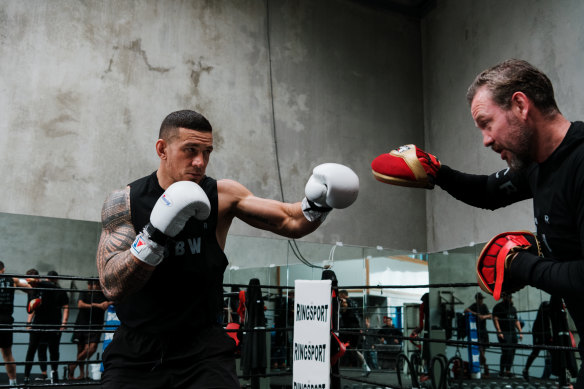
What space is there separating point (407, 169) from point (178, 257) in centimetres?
Answer: 83

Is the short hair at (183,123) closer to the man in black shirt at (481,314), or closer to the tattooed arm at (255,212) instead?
the tattooed arm at (255,212)

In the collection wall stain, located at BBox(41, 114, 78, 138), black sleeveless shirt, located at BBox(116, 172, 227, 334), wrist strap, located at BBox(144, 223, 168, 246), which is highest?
wall stain, located at BBox(41, 114, 78, 138)

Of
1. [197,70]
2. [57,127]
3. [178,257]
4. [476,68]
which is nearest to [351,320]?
[197,70]

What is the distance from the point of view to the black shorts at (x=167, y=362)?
1620 mm

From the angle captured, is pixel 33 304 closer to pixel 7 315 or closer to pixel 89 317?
pixel 7 315

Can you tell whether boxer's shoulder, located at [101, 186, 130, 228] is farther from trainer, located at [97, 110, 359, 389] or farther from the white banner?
the white banner

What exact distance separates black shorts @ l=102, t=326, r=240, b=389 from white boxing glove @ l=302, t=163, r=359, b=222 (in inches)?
23.3

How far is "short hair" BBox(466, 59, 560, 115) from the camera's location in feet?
4.38

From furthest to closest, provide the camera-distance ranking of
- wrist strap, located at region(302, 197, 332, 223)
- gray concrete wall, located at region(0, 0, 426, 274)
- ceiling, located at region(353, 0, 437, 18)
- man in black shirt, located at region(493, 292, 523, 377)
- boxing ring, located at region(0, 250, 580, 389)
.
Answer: ceiling, located at region(353, 0, 437, 18), gray concrete wall, located at region(0, 0, 426, 274), man in black shirt, located at region(493, 292, 523, 377), boxing ring, located at region(0, 250, 580, 389), wrist strap, located at region(302, 197, 332, 223)

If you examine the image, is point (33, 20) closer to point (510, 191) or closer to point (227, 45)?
point (227, 45)

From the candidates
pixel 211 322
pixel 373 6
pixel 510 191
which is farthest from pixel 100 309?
pixel 373 6

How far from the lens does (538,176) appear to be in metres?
1.38

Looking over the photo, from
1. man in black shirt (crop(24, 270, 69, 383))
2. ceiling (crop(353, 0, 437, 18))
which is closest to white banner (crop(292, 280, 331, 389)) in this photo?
man in black shirt (crop(24, 270, 69, 383))

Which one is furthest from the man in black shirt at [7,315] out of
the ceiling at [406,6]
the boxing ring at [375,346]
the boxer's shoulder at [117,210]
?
the ceiling at [406,6]
